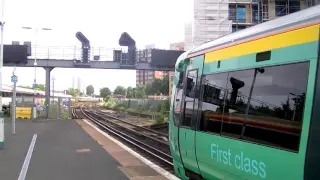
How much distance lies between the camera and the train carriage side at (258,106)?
3668 millimetres

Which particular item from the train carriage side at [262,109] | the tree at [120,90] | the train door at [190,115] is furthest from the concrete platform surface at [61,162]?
the tree at [120,90]

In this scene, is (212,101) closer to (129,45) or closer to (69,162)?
(69,162)

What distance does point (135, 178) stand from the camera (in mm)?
8828

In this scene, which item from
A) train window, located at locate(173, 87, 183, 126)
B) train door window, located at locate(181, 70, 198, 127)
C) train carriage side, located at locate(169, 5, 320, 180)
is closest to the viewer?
train carriage side, located at locate(169, 5, 320, 180)

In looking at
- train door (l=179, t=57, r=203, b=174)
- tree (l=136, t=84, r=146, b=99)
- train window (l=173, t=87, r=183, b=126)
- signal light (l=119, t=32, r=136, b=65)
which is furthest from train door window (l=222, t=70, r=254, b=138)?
tree (l=136, t=84, r=146, b=99)

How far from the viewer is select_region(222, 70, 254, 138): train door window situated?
4.93 meters

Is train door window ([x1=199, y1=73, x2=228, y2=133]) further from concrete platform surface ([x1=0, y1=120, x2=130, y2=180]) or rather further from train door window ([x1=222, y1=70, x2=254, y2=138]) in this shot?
concrete platform surface ([x1=0, y1=120, x2=130, y2=180])

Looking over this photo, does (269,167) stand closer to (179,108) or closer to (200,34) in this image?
(179,108)

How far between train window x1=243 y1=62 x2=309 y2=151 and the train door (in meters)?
1.80

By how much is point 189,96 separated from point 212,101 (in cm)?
110

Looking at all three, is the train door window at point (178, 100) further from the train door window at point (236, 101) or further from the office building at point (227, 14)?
the office building at point (227, 14)

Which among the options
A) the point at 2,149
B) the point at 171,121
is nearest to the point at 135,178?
the point at 171,121

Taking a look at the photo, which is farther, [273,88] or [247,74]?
[247,74]

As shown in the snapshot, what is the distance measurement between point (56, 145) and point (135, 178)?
7.22 meters
